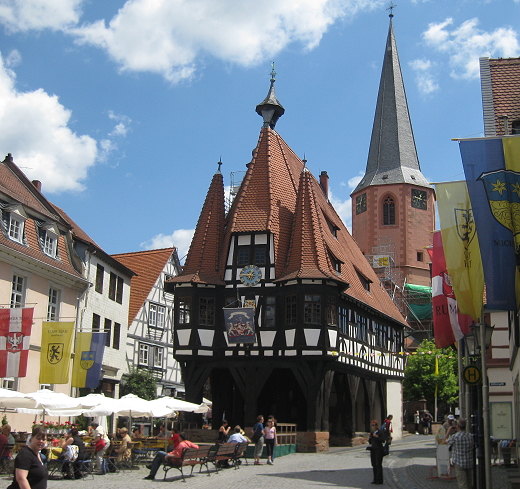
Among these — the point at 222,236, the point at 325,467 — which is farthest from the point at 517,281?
the point at 222,236

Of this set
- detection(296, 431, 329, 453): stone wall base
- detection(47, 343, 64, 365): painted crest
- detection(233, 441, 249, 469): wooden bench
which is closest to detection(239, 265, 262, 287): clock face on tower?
detection(296, 431, 329, 453): stone wall base

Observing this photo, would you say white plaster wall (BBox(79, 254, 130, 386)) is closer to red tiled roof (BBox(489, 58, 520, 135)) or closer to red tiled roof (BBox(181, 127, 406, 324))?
red tiled roof (BBox(181, 127, 406, 324))

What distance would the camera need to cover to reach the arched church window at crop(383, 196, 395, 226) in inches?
3068

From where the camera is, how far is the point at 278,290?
29953 mm

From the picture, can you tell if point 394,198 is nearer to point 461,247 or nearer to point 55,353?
point 55,353

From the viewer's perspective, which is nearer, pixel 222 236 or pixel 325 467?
pixel 325 467

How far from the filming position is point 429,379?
175ft

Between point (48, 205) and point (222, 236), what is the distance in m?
7.23

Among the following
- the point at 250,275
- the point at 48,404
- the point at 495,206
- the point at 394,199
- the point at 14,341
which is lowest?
the point at 48,404

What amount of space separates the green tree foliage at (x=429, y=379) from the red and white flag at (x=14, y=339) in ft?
116

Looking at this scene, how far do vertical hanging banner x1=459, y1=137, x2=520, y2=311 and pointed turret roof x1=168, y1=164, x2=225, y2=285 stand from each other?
58.7 ft

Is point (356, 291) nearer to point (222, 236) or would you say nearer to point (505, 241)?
point (222, 236)

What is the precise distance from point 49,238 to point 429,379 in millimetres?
31577

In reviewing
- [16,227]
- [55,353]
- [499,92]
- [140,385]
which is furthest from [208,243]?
[499,92]
